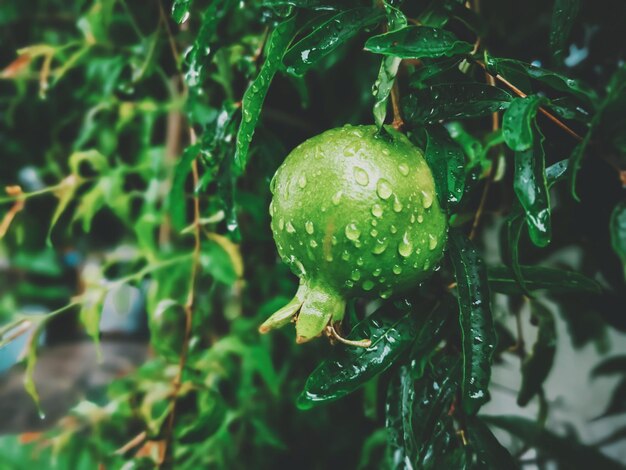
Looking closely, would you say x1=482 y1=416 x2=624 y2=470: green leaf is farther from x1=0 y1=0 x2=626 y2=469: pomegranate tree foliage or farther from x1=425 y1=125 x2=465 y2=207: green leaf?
x1=425 y1=125 x2=465 y2=207: green leaf

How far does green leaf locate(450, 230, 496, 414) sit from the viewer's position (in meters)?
0.39

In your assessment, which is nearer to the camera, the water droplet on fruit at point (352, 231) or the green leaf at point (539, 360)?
the water droplet on fruit at point (352, 231)

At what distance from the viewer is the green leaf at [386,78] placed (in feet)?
1.19

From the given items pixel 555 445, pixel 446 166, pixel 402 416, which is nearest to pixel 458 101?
pixel 446 166

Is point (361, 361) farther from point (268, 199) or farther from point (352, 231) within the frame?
point (268, 199)

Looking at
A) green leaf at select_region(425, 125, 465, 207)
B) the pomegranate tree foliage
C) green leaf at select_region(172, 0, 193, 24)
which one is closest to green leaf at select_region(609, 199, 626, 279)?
the pomegranate tree foliage

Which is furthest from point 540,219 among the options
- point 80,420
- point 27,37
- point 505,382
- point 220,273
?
point 27,37

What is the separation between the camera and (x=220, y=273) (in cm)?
72

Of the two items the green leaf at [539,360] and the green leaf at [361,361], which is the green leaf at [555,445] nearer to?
the green leaf at [539,360]

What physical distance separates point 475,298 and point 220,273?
413 millimetres

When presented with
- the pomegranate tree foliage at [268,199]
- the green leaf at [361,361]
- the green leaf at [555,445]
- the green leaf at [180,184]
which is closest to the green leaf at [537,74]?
the pomegranate tree foliage at [268,199]

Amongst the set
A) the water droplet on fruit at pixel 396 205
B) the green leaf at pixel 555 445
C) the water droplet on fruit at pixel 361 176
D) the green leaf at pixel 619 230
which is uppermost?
the water droplet on fruit at pixel 361 176

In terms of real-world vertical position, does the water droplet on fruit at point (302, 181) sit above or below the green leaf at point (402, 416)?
above

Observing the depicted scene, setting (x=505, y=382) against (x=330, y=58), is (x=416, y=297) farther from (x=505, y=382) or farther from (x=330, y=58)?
(x=505, y=382)
